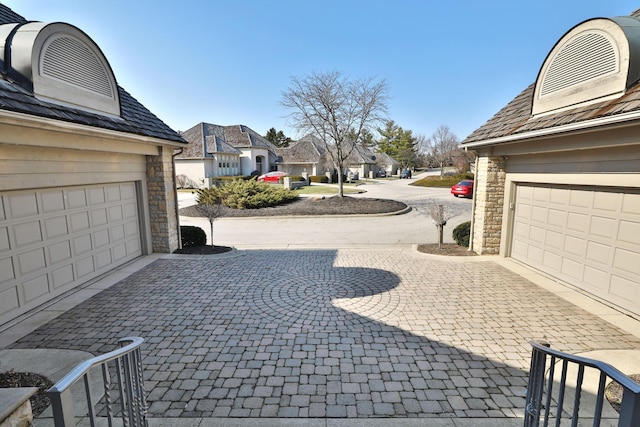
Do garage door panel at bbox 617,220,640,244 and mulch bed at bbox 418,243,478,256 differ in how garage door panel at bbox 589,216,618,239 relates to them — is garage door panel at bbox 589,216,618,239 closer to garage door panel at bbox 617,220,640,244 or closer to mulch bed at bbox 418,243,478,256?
garage door panel at bbox 617,220,640,244

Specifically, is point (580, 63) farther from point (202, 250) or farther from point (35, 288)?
point (35, 288)

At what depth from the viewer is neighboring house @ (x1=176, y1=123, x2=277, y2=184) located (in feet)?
119

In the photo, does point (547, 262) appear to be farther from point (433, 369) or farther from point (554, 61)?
point (433, 369)

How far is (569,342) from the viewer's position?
505 centimetres

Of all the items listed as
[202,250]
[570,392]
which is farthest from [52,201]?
[570,392]

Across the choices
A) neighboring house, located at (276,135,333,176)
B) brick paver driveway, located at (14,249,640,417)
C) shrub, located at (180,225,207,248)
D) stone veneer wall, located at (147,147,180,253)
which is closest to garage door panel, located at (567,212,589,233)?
brick paver driveway, located at (14,249,640,417)

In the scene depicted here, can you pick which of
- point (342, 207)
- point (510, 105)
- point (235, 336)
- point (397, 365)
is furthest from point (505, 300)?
point (342, 207)

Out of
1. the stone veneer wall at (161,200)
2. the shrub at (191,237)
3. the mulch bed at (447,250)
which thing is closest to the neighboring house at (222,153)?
the shrub at (191,237)

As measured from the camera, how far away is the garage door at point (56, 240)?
581cm

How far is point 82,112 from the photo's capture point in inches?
277

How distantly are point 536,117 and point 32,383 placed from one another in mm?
10388

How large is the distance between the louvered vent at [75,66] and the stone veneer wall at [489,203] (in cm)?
1032

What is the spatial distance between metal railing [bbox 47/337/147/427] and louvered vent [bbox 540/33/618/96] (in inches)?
339

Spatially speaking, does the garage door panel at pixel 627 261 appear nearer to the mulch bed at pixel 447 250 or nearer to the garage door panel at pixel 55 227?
the mulch bed at pixel 447 250
